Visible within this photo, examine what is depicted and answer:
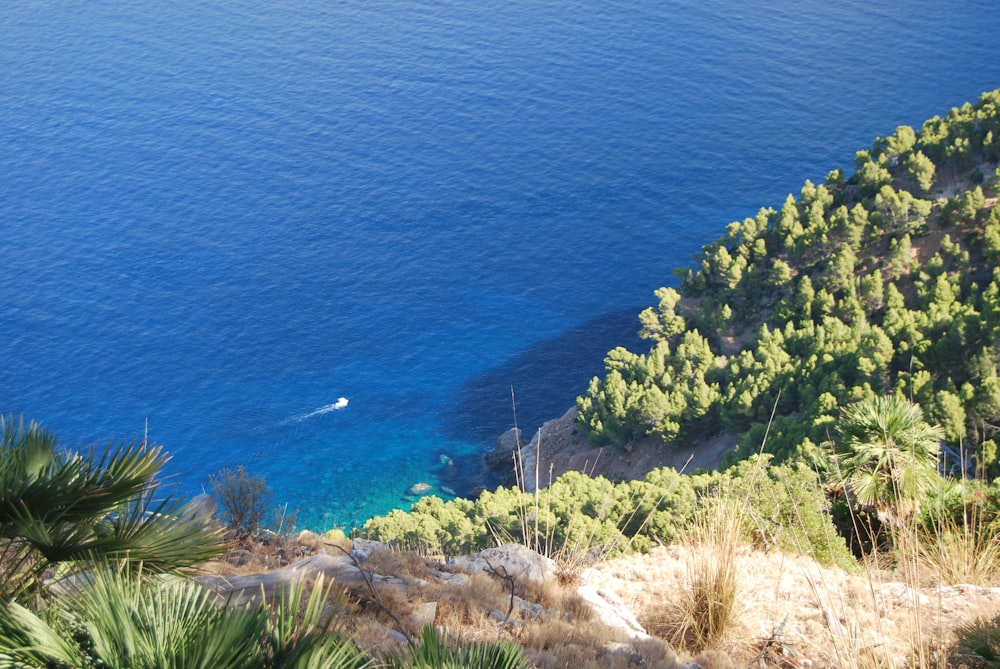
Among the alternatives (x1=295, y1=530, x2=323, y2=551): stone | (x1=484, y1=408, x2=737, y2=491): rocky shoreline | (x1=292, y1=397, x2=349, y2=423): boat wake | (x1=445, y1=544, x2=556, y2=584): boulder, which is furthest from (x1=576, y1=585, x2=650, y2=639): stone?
(x1=292, y1=397, x2=349, y2=423): boat wake

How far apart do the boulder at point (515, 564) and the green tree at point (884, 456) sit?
6.13m

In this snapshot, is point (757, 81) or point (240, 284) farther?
point (757, 81)

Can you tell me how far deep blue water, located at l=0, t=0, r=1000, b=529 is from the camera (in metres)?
57.0

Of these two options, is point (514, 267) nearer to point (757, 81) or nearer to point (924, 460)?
point (757, 81)

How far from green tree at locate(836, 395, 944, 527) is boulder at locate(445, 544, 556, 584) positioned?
6.13m

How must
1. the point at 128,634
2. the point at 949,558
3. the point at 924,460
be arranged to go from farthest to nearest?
the point at 924,460
the point at 949,558
the point at 128,634

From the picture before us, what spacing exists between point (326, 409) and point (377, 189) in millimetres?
27690

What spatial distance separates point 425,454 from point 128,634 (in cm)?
4709

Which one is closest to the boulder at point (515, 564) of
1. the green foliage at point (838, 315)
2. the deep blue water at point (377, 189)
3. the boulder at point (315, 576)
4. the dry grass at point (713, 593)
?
the boulder at point (315, 576)

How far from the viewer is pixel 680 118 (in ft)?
290

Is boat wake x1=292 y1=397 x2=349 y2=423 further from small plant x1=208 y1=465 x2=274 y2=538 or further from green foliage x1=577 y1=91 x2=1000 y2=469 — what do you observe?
small plant x1=208 y1=465 x2=274 y2=538

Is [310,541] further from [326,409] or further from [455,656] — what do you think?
[326,409]

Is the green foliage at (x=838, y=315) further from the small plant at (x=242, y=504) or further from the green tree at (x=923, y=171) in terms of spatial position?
the small plant at (x=242, y=504)

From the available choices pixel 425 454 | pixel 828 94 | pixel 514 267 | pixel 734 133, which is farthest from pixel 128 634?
pixel 828 94
